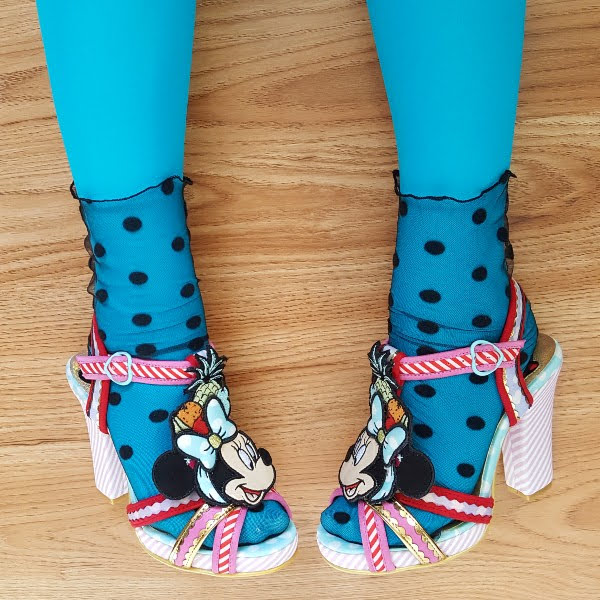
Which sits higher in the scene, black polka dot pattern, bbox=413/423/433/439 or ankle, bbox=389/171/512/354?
ankle, bbox=389/171/512/354

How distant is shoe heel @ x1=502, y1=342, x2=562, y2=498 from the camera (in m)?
0.61

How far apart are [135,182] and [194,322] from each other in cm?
13

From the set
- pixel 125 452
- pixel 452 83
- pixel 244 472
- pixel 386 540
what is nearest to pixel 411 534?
pixel 386 540

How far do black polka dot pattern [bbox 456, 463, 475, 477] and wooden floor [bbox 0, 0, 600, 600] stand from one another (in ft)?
0.44

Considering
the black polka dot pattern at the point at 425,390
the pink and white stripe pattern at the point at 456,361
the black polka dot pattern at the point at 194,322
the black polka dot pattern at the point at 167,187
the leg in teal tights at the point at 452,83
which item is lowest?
the black polka dot pattern at the point at 425,390

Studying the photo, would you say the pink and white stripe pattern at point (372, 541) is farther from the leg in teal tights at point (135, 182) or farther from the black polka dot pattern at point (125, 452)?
the black polka dot pattern at point (125, 452)

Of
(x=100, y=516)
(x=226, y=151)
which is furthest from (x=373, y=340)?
(x=100, y=516)

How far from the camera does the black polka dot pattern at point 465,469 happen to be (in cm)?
58

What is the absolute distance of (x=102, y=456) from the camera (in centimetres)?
64

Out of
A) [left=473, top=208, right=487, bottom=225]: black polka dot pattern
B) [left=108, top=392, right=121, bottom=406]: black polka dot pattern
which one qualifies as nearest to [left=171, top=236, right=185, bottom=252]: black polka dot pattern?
[left=108, top=392, right=121, bottom=406]: black polka dot pattern

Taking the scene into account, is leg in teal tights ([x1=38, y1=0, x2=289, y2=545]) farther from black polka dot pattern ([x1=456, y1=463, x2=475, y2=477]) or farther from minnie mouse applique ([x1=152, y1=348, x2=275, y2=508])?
black polka dot pattern ([x1=456, y1=463, x2=475, y2=477])

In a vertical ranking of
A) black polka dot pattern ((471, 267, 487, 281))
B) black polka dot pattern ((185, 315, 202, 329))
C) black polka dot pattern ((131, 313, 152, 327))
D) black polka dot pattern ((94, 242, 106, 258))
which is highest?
black polka dot pattern ((94, 242, 106, 258))

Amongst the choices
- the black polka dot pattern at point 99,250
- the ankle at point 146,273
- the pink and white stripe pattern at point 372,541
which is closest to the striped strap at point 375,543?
the pink and white stripe pattern at point 372,541

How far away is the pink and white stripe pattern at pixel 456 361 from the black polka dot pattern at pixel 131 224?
241 mm
